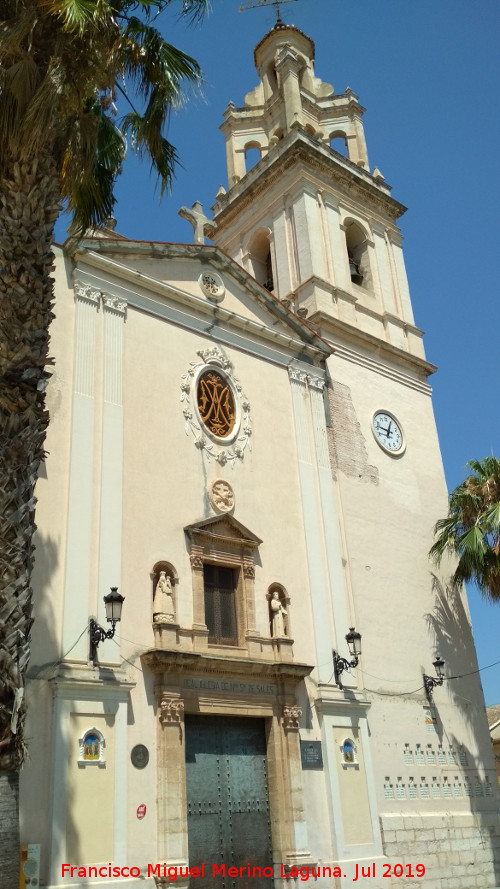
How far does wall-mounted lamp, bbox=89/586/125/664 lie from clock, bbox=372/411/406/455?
9592 mm

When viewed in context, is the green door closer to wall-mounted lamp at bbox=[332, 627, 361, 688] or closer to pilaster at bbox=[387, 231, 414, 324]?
wall-mounted lamp at bbox=[332, 627, 361, 688]

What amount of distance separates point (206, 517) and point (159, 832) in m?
5.41

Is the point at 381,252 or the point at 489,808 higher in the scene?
the point at 381,252

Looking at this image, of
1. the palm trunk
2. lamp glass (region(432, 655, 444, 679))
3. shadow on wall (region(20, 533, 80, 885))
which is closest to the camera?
the palm trunk

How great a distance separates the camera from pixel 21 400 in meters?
8.70

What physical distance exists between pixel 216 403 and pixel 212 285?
2.96 metres

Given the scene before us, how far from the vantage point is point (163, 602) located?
13.7 meters

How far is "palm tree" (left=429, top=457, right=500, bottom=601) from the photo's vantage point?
18.1m

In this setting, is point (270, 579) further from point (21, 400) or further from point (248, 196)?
→ point (248, 196)

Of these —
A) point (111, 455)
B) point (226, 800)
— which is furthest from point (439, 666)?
point (111, 455)

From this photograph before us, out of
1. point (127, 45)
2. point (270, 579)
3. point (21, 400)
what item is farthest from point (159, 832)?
point (127, 45)

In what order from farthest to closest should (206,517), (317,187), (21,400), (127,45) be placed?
(317,187), (206,517), (127,45), (21,400)

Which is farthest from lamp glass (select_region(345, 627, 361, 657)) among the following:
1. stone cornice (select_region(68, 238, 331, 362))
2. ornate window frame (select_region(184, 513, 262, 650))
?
stone cornice (select_region(68, 238, 331, 362))

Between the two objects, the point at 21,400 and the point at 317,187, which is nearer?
the point at 21,400
